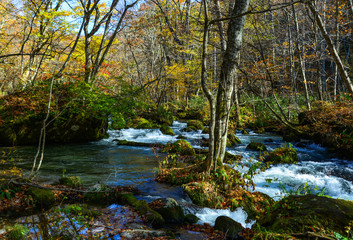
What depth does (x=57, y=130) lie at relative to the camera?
10.9 meters

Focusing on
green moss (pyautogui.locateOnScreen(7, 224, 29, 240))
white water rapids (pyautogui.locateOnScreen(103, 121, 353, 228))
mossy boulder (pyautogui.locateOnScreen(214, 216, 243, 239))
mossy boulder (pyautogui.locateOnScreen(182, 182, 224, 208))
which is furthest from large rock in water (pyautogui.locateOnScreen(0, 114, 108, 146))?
mossy boulder (pyautogui.locateOnScreen(214, 216, 243, 239))

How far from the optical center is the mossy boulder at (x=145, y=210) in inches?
156

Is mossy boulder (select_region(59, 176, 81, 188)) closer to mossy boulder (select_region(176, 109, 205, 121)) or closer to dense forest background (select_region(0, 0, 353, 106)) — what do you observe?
dense forest background (select_region(0, 0, 353, 106))

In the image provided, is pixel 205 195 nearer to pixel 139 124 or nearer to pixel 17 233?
pixel 17 233

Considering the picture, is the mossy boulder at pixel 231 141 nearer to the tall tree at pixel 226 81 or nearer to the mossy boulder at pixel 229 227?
the tall tree at pixel 226 81

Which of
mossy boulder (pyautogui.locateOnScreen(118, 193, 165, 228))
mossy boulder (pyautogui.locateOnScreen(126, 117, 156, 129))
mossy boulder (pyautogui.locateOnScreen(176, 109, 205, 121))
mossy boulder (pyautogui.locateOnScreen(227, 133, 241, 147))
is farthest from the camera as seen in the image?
mossy boulder (pyautogui.locateOnScreen(176, 109, 205, 121))

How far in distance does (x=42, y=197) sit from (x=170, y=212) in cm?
260

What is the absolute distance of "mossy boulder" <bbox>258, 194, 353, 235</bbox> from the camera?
104 inches

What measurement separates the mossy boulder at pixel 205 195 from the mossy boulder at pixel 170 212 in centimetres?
64

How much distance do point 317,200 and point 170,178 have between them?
12.5 feet

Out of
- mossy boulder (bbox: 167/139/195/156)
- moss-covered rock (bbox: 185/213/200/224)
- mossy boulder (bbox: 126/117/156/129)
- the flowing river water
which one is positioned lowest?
moss-covered rock (bbox: 185/213/200/224)

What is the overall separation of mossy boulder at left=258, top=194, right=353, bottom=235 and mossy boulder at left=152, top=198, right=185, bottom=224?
5.37 feet

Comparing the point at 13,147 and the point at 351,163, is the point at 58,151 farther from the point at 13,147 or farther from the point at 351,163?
the point at 351,163

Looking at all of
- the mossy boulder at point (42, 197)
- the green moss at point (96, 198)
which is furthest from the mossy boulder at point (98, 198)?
the mossy boulder at point (42, 197)
